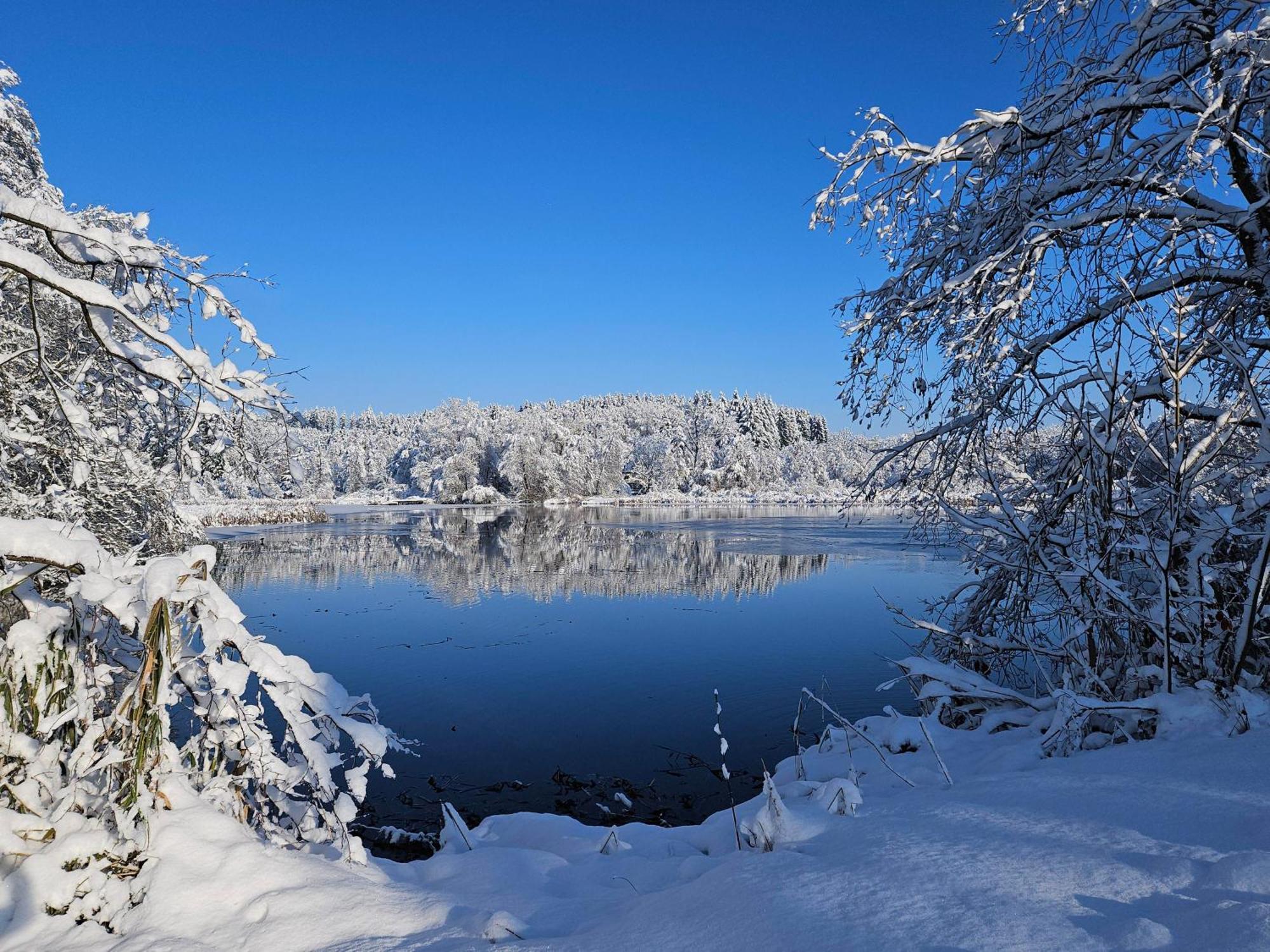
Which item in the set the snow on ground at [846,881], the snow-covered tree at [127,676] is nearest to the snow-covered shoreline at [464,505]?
the snow-covered tree at [127,676]

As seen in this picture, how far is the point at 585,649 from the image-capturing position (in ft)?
36.4

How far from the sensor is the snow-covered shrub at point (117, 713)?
8.39 ft

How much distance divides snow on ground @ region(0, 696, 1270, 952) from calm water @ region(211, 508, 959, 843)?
272cm

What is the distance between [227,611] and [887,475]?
4.94 m

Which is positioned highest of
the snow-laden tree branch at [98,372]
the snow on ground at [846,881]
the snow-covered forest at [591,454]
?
the snow-covered forest at [591,454]

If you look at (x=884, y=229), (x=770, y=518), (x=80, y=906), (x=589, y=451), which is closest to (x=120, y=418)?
(x=80, y=906)

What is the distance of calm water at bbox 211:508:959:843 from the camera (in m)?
6.49

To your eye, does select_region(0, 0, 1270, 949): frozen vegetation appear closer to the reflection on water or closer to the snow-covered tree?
the snow-covered tree

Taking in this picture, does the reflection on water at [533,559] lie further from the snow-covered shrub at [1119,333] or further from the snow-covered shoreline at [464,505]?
the snow-covered shrub at [1119,333]

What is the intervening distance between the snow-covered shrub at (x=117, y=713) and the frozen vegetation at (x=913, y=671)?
0.02m

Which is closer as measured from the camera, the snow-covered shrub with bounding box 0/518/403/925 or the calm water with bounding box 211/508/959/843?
the snow-covered shrub with bounding box 0/518/403/925

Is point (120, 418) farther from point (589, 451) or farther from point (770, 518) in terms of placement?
point (589, 451)

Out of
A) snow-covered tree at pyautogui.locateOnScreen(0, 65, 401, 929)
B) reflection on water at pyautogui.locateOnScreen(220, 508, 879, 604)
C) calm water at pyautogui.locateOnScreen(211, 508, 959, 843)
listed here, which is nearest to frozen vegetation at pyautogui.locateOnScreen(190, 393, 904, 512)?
reflection on water at pyautogui.locateOnScreen(220, 508, 879, 604)

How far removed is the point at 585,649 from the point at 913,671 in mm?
7150
